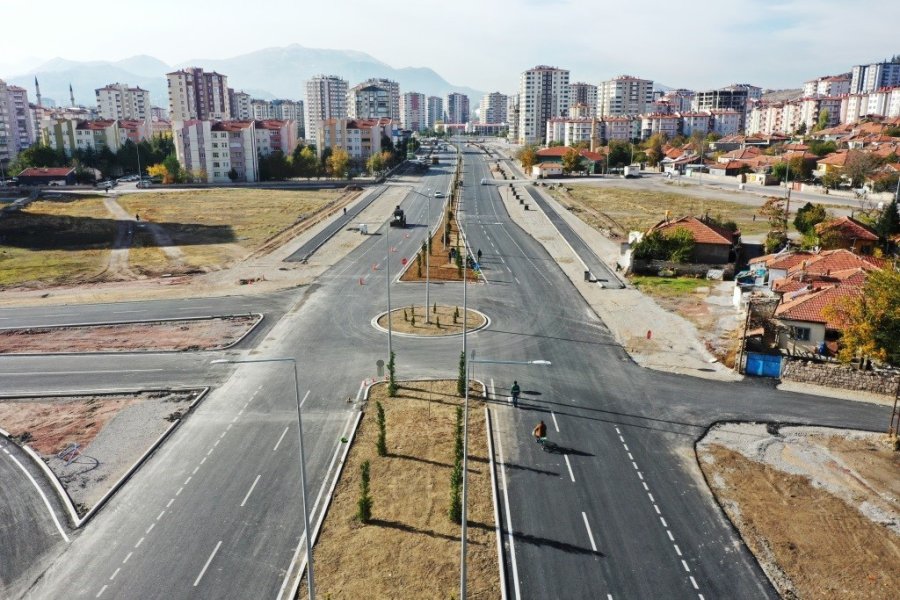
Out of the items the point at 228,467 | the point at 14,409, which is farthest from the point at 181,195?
the point at 228,467

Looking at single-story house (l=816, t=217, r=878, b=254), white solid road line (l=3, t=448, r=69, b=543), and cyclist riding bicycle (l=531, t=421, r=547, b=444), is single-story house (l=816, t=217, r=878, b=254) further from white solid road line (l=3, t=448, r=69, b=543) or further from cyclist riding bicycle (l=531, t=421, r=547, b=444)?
white solid road line (l=3, t=448, r=69, b=543)

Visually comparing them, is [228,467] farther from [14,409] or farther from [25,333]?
[25,333]

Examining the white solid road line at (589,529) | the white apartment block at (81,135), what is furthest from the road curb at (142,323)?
the white apartment block at (81,135)

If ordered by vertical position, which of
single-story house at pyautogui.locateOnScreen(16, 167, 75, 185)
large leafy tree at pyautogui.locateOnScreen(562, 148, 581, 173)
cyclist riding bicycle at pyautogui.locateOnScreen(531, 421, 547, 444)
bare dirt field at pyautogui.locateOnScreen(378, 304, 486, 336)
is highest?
large leafy tree at pyautogui.locateOnScreen(562, 148, 581, 173)

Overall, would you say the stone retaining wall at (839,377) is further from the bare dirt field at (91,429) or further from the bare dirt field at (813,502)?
the bare dirt field at (91,429)

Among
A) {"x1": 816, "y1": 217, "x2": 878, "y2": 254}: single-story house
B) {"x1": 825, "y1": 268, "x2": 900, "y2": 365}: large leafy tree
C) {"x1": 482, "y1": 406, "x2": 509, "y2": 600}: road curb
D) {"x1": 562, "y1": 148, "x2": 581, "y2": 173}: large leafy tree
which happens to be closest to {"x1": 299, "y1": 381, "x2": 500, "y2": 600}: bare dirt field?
{"x1": 482, "y1": 406, "x2": 509, "y2": 600}: road curb
